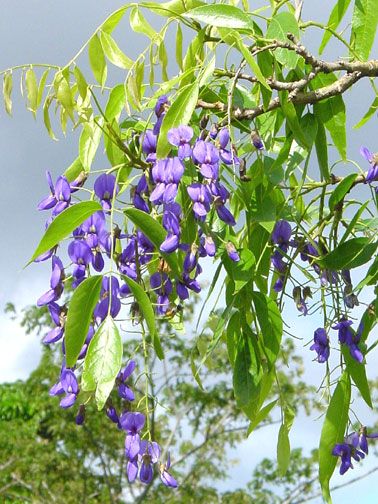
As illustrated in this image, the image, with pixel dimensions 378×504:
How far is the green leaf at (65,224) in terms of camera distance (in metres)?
1.03

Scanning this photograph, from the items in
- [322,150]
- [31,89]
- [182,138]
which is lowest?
[182,138]

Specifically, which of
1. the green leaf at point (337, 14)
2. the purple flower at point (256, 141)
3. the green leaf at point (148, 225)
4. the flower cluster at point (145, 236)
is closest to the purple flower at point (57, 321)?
the flower cluster at point (145, 236)

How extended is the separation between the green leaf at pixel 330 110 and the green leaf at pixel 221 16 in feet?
0.65

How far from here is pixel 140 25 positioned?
130 cm

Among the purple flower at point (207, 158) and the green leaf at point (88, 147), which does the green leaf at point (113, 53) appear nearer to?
the green leaf at point (88, 147)

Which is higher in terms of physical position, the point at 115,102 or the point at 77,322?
the point at 115,102

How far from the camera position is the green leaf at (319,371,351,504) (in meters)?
1.35

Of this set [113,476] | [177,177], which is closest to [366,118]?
[177,177]

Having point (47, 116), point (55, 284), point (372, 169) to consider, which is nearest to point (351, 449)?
point (372, 169)

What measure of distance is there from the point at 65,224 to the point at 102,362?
149mm

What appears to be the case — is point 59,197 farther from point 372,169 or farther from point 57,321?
point 372,169

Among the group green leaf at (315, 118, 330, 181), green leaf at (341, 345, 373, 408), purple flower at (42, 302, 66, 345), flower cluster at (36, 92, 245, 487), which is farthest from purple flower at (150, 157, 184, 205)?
green leaf at (341, 345, 373, 408)

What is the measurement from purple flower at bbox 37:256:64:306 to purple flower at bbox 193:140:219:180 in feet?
0.65

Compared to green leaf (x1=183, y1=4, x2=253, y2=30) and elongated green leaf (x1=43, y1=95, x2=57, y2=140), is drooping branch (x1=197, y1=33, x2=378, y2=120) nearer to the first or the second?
green leaf (x1=183, y1=4, x2=253, y2=30)
